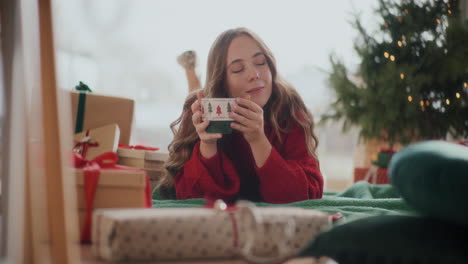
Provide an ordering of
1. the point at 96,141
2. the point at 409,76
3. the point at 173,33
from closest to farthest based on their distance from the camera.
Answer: the point at 96,141 → the point at 409,76 → the point at 173,33

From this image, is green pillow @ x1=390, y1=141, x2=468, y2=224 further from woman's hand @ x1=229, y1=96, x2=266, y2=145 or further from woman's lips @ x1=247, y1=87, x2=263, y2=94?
woman's lips @ x1=247, y1=87, x2=263, y2=94

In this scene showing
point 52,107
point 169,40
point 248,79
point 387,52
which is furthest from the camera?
point 169,40

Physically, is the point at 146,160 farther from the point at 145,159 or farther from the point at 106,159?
the point at 106,159

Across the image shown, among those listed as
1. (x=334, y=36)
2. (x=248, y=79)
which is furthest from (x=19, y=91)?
(x=334, y=36)

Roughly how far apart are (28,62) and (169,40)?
2.86m

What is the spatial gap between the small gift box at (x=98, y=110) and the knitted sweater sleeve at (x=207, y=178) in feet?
0.74

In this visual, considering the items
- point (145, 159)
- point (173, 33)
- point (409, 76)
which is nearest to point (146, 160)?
point (145, 159)

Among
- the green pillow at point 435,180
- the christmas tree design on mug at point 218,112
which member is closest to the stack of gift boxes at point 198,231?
the green pillow at point 435,180

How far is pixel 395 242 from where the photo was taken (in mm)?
757

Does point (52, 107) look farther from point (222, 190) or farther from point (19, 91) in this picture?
point (222, 190)

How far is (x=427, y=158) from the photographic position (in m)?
0.75

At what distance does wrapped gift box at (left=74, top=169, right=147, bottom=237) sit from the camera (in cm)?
90

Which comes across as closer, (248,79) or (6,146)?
(6,146)

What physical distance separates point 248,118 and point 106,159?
15.9 inches
